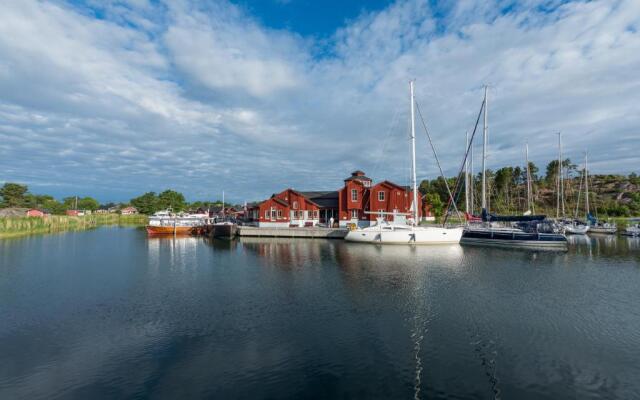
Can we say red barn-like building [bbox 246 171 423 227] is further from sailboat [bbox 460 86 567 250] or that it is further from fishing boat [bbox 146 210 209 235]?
sailboat [bbox 460 86 567 250]

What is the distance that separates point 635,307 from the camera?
599 inches

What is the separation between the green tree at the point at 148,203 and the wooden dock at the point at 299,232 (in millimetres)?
70889

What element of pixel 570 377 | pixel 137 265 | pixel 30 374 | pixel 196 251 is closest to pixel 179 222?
pixel 196 251

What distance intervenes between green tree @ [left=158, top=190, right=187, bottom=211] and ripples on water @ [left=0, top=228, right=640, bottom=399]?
82815mm

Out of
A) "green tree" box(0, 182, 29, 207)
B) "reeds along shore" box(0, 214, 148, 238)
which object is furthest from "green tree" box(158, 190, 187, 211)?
"green tree" box(0, 182, 29, 207)

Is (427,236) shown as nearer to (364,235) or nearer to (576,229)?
(364,235)

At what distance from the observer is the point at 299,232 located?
48.1 meters

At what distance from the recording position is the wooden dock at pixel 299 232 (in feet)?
152

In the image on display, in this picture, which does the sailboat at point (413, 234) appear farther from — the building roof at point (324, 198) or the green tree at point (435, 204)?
the green tree at point (435, 204)

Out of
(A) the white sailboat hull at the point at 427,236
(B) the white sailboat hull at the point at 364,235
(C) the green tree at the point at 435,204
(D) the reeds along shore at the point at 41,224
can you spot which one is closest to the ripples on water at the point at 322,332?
(A) the white sailboat hull at the point at 427,236

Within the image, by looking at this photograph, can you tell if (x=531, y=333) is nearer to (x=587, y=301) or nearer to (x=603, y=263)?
(x=587, y=301)

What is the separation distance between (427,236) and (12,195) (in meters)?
116

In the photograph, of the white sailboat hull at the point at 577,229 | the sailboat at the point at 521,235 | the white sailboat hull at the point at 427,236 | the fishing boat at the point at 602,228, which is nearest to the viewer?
the sailboat at the point at 521,235

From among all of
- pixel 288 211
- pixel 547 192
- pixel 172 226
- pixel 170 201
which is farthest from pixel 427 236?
pixel 170 201
